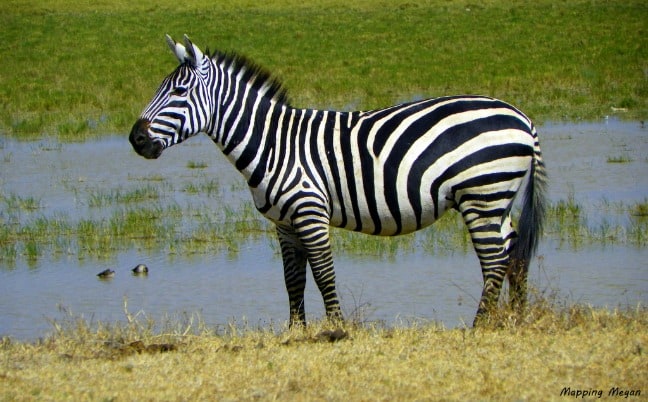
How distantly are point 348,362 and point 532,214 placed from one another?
7.49 ft

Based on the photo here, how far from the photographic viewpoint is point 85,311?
893 cm

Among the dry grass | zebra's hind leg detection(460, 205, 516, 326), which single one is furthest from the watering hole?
the dry grass

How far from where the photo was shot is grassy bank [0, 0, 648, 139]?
766 inches

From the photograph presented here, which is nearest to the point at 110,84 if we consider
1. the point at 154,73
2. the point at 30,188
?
the point at 154,73

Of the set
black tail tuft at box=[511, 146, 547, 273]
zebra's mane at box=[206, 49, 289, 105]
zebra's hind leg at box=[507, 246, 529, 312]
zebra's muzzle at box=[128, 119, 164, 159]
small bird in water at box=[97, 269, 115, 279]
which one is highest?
zebra's mane at box=[206, 49, 289, 105]

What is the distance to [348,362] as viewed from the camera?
230 inches

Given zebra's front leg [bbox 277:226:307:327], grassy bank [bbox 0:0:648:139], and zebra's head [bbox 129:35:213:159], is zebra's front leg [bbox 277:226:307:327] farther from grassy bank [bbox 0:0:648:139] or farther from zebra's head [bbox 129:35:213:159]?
grassy bank [bbox 0:0:648:139]

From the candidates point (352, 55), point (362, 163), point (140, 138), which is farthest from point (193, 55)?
point (352, 55)

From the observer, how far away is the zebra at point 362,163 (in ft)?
23.8

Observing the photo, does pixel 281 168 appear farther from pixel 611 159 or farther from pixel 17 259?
pixel 611 159

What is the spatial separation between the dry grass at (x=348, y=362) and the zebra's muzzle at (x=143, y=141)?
1273 millimetres

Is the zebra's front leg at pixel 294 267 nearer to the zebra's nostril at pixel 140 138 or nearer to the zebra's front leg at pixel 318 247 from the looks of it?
the zebra's front leg at pixel 318 247

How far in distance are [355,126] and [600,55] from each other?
58.1 feet

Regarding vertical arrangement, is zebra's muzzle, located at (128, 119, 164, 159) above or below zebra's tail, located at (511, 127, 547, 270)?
above
